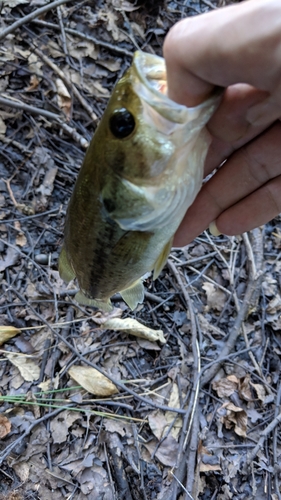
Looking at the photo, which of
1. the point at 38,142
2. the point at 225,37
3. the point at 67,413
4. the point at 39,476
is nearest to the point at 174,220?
the point at 225,37

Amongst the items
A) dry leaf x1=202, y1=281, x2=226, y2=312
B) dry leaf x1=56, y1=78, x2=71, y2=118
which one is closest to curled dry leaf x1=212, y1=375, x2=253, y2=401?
dry leaf x1=202, y1=281, x2=226, y2=312

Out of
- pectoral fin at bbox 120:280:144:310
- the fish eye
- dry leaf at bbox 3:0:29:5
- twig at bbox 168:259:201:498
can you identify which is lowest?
twig at bbox 168:259:201:498

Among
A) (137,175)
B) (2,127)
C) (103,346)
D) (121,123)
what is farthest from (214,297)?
(2,127)

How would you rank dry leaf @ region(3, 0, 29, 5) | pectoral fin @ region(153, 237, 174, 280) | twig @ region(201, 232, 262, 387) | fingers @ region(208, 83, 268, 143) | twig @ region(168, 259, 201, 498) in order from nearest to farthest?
fingers @ region(208, 83, 268, 143) < pectoral fin @ region(153, 237, 174, 280) < twig @ region(168, 259, 201, 498) < twig @ region(201, 232, 262, 387) < dry leaf @ region(3, 0, 29, 5)

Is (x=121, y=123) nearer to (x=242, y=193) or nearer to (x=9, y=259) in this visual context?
(x=242, y=193)

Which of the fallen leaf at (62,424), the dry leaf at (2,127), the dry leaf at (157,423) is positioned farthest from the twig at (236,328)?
the dry leaf at (2,127)

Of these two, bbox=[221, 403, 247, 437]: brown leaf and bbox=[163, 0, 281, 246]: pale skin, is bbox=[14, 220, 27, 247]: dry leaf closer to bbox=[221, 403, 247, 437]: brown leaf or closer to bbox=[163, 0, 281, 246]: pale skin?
bbox=[163, 0, 281, 246]: pale skin
